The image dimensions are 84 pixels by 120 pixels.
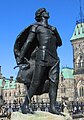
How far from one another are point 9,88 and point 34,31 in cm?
10660

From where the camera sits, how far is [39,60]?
7.61 m

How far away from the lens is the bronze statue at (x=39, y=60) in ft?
25.0

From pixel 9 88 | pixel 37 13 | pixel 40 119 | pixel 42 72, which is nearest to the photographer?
pixel 40 119

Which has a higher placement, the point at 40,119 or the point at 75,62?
the point at 75,62

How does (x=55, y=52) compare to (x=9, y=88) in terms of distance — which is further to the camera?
(x=9, y=88)

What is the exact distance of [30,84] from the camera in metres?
7.70

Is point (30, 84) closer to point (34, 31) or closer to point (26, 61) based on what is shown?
point (26, 61)

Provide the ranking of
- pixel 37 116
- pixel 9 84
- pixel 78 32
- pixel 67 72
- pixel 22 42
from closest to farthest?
pixel 37 116 → pixel 22 42 → pixel 78 32 → pixel 67 72 → pixel 9 84

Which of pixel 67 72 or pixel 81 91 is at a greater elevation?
pixel 67 72

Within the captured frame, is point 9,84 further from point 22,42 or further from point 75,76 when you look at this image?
point 22,42

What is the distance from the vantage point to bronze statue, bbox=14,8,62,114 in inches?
300

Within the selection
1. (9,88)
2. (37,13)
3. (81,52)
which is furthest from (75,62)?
(37,13)

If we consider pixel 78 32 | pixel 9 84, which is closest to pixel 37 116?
pixel 78 32

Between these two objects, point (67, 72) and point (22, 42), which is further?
point (67, 72)
